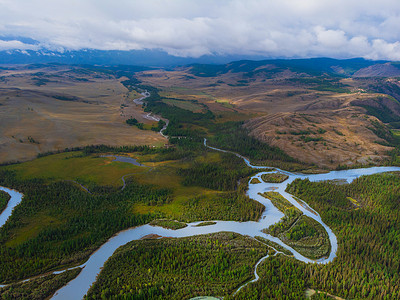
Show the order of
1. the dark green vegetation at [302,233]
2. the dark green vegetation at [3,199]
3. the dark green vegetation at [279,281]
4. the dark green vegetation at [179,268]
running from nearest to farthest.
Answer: the dark green vegetation at [279,281]
the dark green vegetation at [179,268]
the dark green vegetation at [302,233]
the dark green vegetation at [3,199]

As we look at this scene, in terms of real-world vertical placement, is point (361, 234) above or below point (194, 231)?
above

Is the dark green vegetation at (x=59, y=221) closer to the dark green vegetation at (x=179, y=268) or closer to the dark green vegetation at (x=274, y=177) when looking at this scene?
the dark green vegetation at (x=179, y=268)

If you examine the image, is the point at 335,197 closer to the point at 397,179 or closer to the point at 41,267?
the point at 397,179

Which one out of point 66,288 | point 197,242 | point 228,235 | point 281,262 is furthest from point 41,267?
point 281,262

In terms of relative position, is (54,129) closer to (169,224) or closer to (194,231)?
(169,224)

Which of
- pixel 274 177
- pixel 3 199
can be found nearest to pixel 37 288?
pixel 3 199

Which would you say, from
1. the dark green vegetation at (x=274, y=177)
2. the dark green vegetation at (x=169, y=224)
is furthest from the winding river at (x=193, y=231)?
the dark green vegetation at (x=274, y=177)

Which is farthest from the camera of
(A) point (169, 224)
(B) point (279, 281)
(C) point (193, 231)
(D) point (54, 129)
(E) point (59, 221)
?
(D) point (54, 129)
